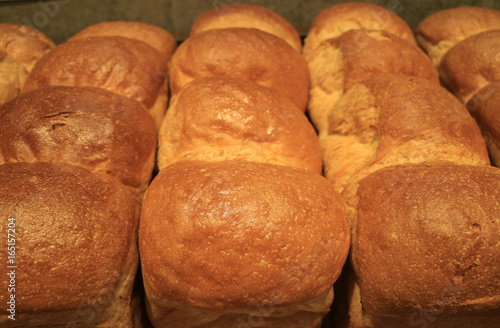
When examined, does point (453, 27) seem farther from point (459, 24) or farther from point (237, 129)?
point (237, 129)

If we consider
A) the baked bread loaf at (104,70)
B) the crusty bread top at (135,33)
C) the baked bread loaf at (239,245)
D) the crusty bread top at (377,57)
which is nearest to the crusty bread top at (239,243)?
the baked bread loaf at (239,245)

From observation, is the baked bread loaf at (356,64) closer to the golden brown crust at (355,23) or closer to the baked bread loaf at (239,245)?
the golden brown crust at (355,23)

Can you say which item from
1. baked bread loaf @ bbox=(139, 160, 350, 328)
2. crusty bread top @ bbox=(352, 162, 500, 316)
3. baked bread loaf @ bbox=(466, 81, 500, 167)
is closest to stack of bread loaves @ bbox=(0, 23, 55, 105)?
baked bread loaf @ bbox=(139, 160, 350, 328)

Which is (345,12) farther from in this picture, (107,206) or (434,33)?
(107,206)

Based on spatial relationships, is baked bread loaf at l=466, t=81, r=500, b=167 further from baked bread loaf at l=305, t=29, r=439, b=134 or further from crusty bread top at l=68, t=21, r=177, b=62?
crusty bread top at l=68, t=21, r=177, b=62

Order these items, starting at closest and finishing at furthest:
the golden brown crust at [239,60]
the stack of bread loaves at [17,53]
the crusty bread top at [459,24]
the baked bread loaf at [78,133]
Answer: the baked bread loaf at [78,133] → the golden brown crust at [239,60] → the stack of bread loaves at [17,53] → the crusty bread top at [459,24]

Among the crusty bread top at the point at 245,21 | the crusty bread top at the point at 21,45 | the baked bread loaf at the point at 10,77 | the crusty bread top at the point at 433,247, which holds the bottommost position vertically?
the crusty bread top at the point at 433,247

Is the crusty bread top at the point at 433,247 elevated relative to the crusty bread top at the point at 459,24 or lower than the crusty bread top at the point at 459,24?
lower

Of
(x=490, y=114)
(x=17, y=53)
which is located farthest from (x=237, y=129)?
(x=17, y=53)
